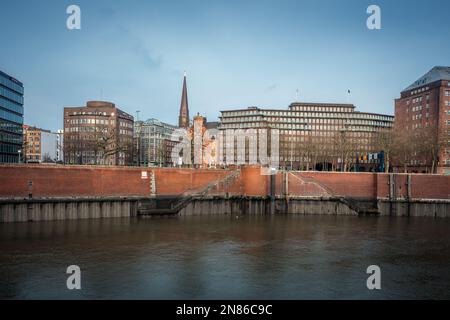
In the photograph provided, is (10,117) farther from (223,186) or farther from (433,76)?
(433,76)

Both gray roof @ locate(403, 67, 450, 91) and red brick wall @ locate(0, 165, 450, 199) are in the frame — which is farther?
gray roof @ locate(403, 67, 450, 91)

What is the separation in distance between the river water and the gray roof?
62075mm

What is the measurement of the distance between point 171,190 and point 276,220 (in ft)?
51.1

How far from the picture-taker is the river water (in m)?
19.3

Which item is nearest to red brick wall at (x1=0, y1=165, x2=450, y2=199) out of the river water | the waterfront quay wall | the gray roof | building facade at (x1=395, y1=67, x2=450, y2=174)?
the waterfront quay wall

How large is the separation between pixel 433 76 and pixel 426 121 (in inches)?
463

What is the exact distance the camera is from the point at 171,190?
51.6 m

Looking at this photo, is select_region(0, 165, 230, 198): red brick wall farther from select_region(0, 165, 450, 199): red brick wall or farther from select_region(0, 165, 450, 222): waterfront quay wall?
select_region(0, 165, 450, 222): waterfront quay wall

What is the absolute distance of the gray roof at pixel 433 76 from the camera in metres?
89.2

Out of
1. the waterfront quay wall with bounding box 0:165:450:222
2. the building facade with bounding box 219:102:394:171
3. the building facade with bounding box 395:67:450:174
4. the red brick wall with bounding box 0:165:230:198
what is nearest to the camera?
the red brick wall with bounding box 0:165:230:198

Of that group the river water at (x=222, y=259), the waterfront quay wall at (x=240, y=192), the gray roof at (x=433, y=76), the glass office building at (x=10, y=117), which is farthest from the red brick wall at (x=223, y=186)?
the gray roof at (x=433, y=76)

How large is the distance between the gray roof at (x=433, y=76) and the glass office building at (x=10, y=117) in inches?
3771

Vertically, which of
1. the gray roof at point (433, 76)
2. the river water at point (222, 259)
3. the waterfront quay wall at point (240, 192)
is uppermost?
the gray roof at point (433, 76)

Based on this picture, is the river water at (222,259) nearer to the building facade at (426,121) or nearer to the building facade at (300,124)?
the building facade at (426,121)
